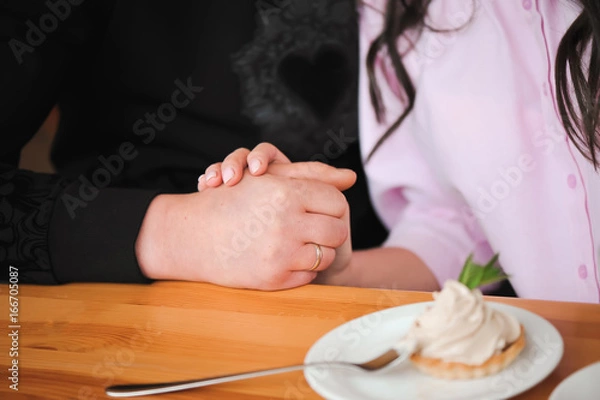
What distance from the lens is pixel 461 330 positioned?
0.59 m

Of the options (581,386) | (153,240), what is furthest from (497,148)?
(581,386)

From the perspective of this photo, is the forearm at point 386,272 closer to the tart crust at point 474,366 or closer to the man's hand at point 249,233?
the man's hand at point 249,233

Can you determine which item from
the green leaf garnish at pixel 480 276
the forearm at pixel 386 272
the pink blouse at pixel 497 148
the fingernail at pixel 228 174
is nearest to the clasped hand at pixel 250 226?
the fingernail at pixel 228 174

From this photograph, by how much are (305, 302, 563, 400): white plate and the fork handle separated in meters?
0.03

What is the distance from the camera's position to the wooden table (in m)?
0.62

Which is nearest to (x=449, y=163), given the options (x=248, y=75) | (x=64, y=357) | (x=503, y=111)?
(x=503, y=111)

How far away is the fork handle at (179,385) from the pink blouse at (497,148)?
2.10ft

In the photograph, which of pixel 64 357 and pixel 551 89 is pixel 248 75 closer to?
pixel 551 89

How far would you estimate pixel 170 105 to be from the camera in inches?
48.1

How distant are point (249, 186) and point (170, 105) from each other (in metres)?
0.42

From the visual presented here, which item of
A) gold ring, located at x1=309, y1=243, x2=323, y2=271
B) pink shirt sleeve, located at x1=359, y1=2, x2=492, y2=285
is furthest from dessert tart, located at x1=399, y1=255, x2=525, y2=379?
pink shirt sleeve, located at x1=359, y1=2, x2=492, y2=285

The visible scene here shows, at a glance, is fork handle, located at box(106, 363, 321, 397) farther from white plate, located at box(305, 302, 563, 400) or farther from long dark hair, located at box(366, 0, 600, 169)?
long dark hair, located at box(366, 0, 600, 169)

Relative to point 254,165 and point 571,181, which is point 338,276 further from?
point 571,181

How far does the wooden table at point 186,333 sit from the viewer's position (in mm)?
619
